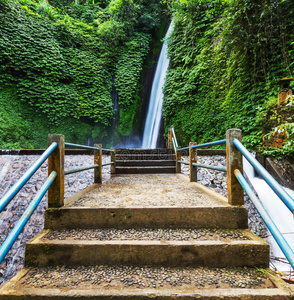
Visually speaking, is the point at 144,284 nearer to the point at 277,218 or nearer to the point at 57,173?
the point at 57,173

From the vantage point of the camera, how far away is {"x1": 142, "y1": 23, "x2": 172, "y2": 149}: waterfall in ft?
30.6

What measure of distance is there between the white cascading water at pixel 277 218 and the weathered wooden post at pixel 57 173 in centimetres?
298

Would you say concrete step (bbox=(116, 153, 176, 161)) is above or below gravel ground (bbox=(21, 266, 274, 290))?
above

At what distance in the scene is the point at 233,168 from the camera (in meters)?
1.56

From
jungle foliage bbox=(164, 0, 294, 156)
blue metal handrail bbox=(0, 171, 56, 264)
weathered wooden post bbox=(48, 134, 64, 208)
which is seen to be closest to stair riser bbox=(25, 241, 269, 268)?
blue metal handrail bbox=(0, 171, 56, 264)

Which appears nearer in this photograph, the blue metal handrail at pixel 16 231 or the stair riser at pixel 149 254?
the blue metal handrail at pixel 16 231

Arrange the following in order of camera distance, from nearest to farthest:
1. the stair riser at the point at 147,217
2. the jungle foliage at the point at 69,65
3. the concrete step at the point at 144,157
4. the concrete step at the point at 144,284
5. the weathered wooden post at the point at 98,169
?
the concrete step at the point at 144,284 < the stair riser at the point at 147,217 < the weathered wooden post at the point at 98,169 < the concrete step at the point at 144,157 < the jungle foliage at the point at 69,65

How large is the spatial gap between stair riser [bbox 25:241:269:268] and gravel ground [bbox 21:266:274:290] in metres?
0.04

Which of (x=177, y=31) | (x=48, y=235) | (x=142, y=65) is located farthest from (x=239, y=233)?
(x=142, y=65)

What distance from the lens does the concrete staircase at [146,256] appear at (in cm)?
98

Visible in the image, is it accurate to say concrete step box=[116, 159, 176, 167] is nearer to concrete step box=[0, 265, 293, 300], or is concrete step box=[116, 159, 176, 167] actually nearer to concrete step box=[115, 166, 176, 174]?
concrete step box=[115, 166, 176, 174]

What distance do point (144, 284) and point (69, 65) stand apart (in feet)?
34.9

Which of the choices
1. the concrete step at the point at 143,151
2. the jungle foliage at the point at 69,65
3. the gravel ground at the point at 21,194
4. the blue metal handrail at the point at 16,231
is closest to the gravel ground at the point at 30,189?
the gravel ground at the point at 21,194

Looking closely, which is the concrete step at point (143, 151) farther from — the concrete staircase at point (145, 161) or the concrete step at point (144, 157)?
the concrete step at point (144, 157)
